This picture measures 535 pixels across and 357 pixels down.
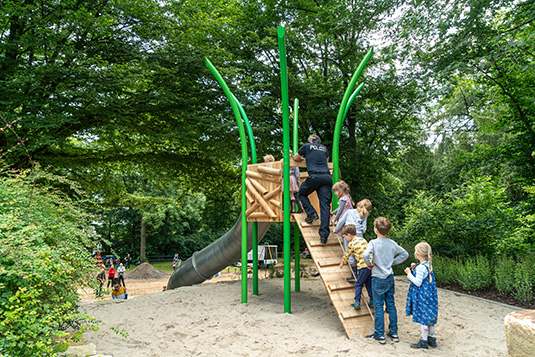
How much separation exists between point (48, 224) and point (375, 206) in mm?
11774

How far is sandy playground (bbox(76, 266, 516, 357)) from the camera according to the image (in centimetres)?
446

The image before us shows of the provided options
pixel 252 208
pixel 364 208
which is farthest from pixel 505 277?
pixel 252 208

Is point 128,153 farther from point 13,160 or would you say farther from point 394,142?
point 394,142

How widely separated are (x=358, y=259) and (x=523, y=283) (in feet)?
15.2

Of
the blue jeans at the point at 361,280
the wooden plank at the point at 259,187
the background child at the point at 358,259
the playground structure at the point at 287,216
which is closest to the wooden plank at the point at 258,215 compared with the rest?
the playground structure at the point at 287,216

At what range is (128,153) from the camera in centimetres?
1374

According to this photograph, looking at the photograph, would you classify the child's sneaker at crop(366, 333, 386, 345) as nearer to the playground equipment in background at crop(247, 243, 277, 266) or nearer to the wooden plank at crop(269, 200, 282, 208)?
the wooden plank at crop(269, 200, 282, 208)

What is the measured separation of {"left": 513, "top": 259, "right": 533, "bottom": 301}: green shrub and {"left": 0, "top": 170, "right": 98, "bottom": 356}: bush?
307 inches

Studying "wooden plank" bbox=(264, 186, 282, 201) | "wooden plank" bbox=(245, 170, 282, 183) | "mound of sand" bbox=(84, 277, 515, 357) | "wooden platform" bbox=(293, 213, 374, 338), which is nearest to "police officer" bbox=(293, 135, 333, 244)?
"wooden platform" bbox=(293, 213, 374, 338)

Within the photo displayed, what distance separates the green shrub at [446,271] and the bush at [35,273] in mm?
8314

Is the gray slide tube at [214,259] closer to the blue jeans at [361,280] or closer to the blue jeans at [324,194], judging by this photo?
the blue jeans at [324,194]

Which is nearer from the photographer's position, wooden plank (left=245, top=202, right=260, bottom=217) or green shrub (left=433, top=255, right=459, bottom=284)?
wooden plank (left=245, top=202, right=260, bottom=217)

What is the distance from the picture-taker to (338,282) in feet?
17.2

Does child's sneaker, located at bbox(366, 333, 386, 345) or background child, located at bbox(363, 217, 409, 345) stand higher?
background child, located at bbox(363, 217, 409, 345)
